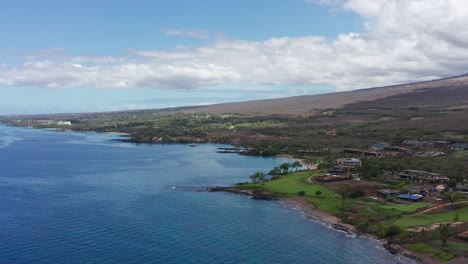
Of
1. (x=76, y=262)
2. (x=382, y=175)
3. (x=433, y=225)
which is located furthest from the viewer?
(x=382, y=175)

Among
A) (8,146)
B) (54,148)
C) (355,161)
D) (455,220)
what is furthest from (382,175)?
(8,146)

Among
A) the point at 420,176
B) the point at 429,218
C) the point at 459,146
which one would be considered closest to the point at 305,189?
the point at 420,176

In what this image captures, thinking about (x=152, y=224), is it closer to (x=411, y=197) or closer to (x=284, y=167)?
(x=411, y=197)

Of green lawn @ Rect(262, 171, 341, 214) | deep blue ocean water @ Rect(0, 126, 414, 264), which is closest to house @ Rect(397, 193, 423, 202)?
green lawn @ Rect(262, 171, 341, 214)

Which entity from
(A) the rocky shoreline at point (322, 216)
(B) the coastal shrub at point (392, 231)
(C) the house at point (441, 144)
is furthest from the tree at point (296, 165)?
(C) the house at point (441, 144)

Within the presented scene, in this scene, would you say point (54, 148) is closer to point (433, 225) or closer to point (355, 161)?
point (355, 161)

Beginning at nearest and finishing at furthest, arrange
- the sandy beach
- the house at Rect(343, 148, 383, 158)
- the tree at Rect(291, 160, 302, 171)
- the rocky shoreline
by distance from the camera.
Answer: the rocky shoreline < the sandy beach < the tree at Rect(291, 160, 302, 171) < the house at Rect(343, 148, 383, 158)

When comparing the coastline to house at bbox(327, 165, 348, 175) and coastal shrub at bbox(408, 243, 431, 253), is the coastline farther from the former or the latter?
house at bbox(327, 165, 348, 175)
